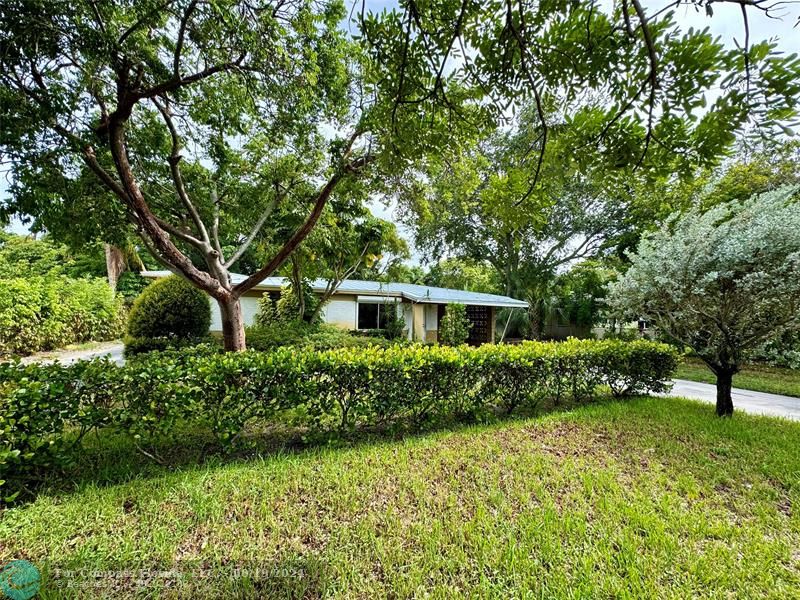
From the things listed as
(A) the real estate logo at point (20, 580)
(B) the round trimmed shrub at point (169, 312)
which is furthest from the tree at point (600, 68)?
(B) the round trimmed shrub at point (169, 312)

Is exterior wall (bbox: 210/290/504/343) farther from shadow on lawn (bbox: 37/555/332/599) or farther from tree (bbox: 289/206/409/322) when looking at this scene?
shadow on lawn (bbox: 37/555/332/599)

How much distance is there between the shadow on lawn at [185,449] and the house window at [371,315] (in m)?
11.6

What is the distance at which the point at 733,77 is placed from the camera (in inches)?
45.6

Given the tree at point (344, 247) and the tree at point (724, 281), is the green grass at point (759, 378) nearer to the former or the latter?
the tree at point (724, 281)

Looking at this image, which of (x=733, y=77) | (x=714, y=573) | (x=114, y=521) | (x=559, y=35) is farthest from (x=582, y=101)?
(x=114, y=521)

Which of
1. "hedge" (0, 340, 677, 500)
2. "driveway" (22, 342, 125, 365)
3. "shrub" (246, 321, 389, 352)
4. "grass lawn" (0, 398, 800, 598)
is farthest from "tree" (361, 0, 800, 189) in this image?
"driveway" (22, 342, 125, 365)

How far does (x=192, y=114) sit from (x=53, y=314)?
11.3 metres

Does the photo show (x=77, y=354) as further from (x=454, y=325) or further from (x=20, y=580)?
(x=454, y=325)

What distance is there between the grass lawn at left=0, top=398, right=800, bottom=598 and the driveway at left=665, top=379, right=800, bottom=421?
342 centimetres

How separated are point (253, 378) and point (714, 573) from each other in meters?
3.85

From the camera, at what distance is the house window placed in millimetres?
16000

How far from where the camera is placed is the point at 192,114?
516 cm

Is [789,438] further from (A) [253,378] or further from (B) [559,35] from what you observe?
(A) [253,378]

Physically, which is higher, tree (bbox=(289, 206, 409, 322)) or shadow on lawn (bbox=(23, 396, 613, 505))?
tree (bbox=(289, 206, 409, 322))
